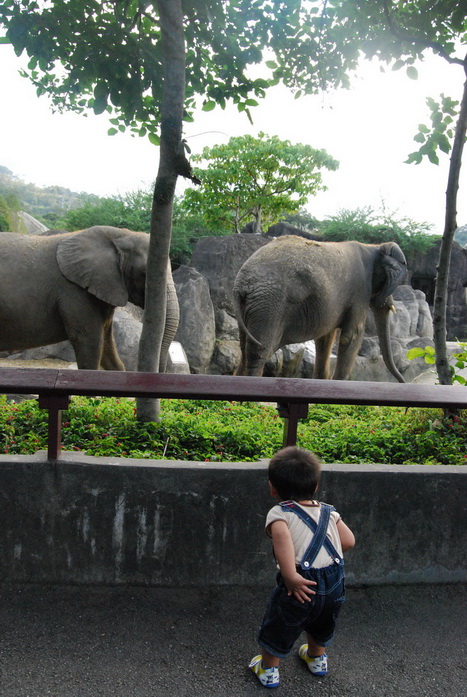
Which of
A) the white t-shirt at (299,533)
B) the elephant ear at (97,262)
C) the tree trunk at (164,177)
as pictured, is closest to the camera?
the white t-shirt at (299,533)

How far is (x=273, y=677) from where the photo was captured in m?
2.21

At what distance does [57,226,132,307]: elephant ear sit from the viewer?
5.55 metres

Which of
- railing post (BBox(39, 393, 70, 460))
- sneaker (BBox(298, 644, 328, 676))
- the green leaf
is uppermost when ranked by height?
the green leaf

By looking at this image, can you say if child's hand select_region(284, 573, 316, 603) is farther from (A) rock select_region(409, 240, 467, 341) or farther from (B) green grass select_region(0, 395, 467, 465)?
(A) rock select_region(409, 240, 467, 341)

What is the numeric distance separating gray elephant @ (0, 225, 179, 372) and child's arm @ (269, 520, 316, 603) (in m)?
3.59

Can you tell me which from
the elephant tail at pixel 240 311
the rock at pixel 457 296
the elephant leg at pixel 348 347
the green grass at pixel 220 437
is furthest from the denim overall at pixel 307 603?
the rock at pixel 457 296

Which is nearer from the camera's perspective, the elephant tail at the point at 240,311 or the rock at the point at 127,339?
the elephant tail at the point at 240,311

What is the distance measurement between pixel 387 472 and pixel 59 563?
178 cm

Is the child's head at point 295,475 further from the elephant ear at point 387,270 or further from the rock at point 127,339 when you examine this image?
the rock at point 127,339

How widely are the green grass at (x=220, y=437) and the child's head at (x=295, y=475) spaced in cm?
123

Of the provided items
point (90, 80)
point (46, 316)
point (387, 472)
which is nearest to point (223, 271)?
point (46, 316)

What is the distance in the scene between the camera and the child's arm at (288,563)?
2.01 m

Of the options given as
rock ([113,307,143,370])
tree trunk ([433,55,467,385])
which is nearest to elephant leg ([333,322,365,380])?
tree trunk ([433,55,467,385])

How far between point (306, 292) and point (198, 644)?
4.32 metres
